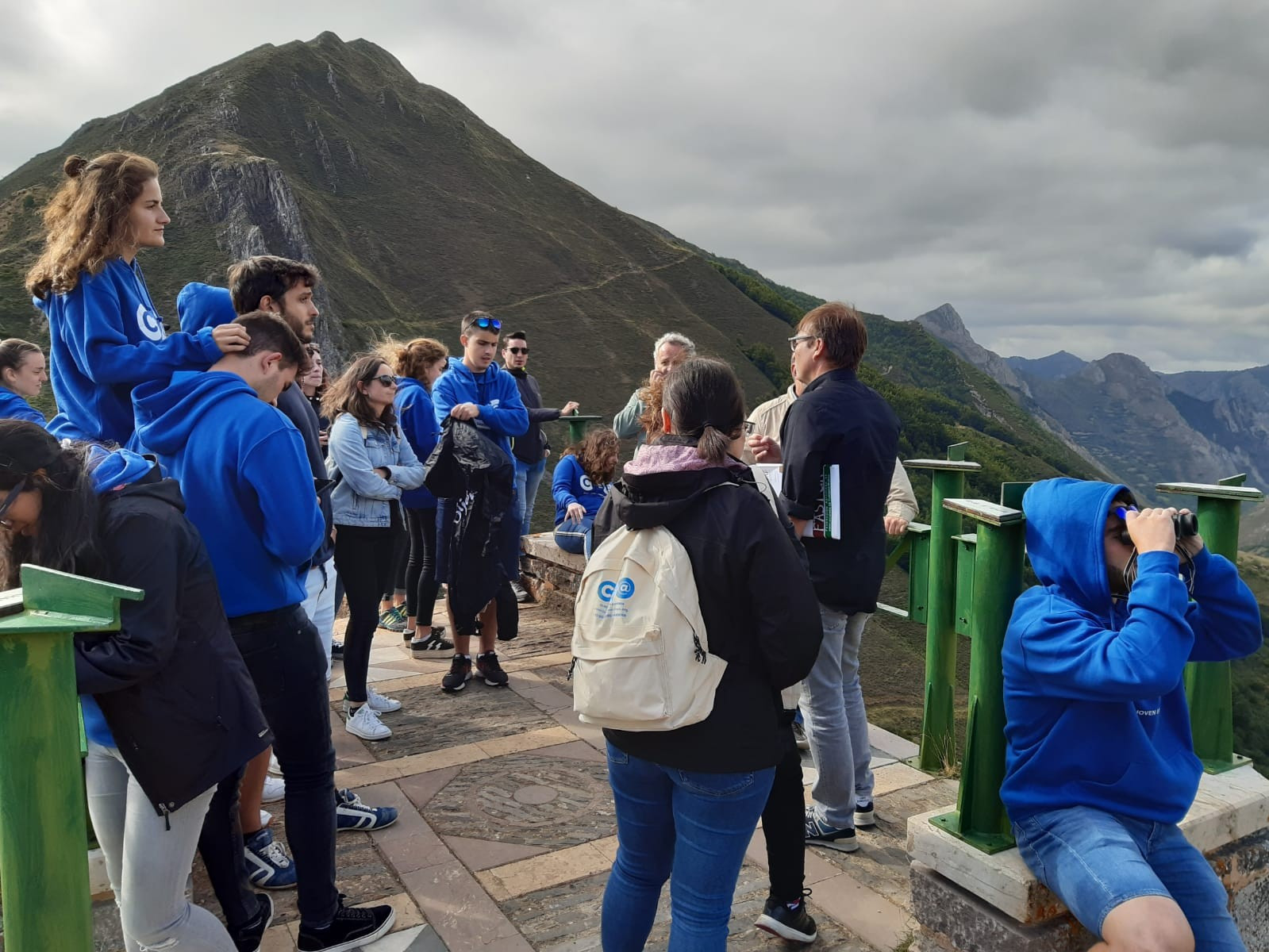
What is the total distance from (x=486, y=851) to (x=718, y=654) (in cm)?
178

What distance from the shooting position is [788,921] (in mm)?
2748

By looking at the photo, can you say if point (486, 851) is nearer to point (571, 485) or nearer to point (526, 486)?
point (571, 485)

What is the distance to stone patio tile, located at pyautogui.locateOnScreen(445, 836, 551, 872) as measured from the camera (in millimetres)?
3250

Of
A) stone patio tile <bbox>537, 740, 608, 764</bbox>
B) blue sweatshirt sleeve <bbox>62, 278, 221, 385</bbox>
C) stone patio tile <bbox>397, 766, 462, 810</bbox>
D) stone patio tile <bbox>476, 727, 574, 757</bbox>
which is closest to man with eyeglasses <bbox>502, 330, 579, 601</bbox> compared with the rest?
stone patio tile <bbox>476, 727, 574, 757</bbox>

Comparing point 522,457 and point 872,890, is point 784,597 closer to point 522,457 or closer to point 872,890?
point 872,890

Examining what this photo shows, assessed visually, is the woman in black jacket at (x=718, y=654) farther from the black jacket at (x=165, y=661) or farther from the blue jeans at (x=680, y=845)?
the black jacket at (x=165, y=661)

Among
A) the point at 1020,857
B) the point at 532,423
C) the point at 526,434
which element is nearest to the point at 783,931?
the point at 1020,857

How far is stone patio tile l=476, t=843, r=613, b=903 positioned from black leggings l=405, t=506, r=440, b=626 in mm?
2615

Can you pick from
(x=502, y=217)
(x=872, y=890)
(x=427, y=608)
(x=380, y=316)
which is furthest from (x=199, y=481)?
(x=502, y=217)

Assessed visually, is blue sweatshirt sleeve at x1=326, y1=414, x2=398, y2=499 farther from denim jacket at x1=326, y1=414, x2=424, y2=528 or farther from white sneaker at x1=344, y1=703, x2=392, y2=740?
white sneaker at x1=344, y1=703, x2=392, y2=740

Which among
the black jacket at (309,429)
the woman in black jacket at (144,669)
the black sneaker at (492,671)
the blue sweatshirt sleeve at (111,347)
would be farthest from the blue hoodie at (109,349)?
the black sneaker at (492,671)

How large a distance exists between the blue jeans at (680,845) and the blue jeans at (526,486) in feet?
13.2

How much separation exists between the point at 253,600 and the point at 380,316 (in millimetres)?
70404

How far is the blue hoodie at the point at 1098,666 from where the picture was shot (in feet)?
6.49
